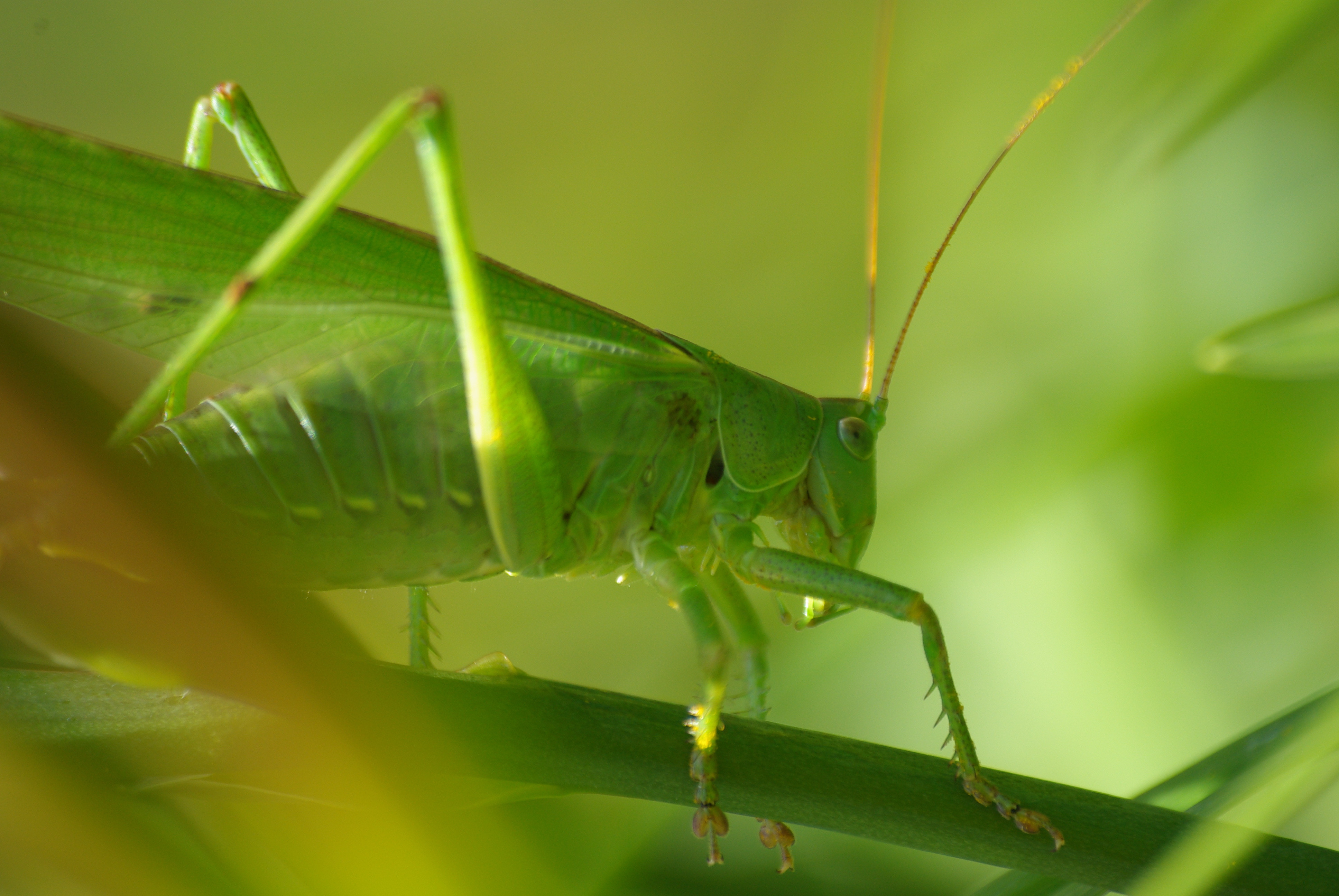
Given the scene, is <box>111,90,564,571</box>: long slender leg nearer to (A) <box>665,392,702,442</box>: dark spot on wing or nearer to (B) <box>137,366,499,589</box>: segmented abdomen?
(B) <box>137,366,499,589</box>: segmented abdomen

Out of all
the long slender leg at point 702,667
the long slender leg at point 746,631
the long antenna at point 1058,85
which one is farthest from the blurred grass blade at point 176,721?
the long antenna at point 1058,85

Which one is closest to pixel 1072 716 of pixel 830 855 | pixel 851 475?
pixel 851 475

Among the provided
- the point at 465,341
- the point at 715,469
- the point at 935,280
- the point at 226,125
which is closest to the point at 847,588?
the point at 715,469

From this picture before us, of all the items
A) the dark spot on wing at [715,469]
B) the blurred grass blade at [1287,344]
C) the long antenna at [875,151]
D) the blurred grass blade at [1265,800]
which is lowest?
the blurred grass blade at [1265,800]

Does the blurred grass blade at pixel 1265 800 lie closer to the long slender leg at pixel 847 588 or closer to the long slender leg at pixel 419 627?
the long slender leg at pixel 847 588

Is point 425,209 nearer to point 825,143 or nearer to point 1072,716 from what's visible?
point 825,143

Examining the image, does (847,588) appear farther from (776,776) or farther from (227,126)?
(227,126)

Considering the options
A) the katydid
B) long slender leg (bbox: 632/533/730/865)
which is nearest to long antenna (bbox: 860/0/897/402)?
the katydid

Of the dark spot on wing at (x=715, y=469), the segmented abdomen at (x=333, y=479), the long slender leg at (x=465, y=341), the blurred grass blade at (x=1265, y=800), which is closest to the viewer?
the blurred grass blade at (x=1265, y=800)
